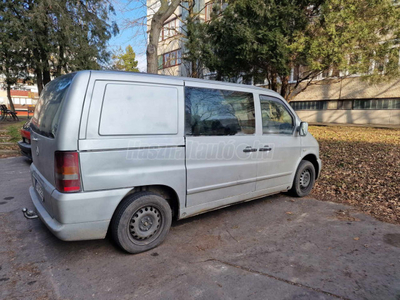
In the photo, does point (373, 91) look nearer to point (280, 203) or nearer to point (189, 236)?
point (280, 203)

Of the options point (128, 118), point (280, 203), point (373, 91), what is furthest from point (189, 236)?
point (373, 91)

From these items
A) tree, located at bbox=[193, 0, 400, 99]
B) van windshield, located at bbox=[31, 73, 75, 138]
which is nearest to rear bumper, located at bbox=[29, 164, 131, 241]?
van windshield, located at bbox=[31, 73, 75, 138]

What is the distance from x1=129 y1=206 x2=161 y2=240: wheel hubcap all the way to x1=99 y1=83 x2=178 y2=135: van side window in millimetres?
883

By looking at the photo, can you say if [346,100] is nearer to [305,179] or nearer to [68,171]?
[305,179]

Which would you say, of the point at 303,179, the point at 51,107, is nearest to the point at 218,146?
the point at 51,107

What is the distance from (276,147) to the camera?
427 centimetres

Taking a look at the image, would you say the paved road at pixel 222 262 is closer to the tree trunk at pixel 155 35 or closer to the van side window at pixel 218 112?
the van side window at pixel 218 112

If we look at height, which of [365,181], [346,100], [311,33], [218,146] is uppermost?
[311,33]

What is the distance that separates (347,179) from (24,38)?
48.7 feet

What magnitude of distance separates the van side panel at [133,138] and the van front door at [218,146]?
16cm

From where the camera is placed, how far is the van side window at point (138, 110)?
275 centimetres

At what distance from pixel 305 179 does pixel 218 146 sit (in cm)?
243

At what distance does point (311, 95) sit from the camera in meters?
23.2

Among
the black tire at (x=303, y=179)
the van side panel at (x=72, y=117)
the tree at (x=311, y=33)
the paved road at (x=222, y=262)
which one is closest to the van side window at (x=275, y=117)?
the black tire at (x=303, y=179)
